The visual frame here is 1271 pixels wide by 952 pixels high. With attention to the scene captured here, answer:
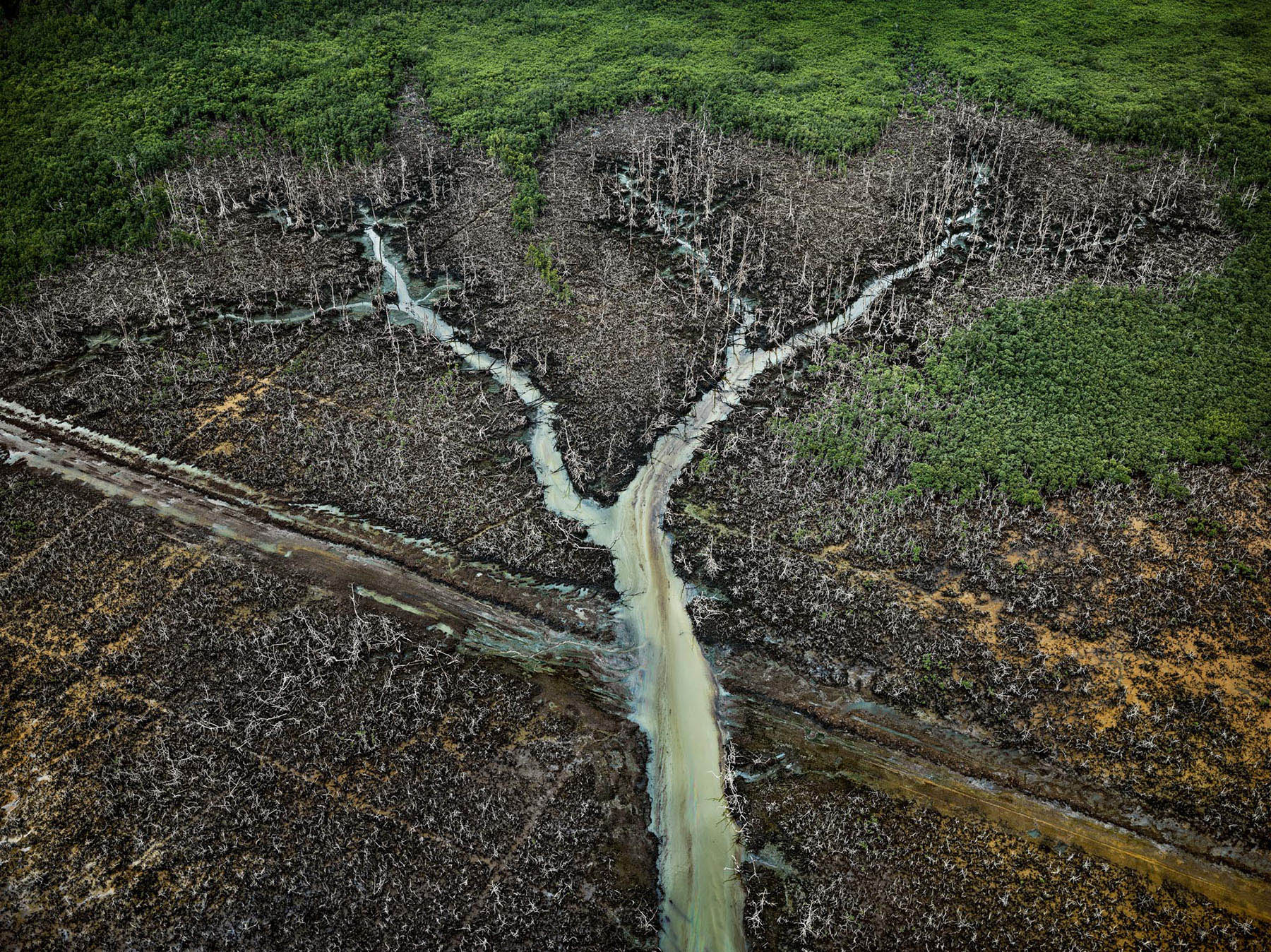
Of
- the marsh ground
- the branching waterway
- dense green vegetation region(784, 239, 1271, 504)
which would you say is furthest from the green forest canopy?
the branching waterway

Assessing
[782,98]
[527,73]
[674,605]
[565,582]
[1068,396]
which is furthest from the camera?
[527,73]

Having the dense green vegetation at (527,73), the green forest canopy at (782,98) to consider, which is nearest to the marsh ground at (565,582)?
the green forest canopy at (782,98)

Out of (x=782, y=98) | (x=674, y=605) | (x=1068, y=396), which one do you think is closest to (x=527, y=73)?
(x=782, y=98)

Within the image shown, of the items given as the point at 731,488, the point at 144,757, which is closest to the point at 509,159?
the point at 731,488

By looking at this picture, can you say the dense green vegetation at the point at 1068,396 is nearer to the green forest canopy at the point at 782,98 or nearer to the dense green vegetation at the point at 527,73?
the green forest canopy at the point at 782,98

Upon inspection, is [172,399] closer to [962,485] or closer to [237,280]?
[237,280]

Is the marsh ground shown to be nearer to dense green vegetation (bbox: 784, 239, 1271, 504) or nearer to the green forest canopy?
dense green vegetation (bbox: 784, 239, 1271, 504)

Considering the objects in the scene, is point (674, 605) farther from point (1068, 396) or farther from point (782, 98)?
point (782, 98)
